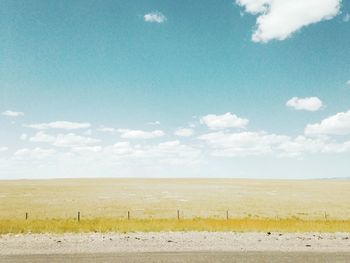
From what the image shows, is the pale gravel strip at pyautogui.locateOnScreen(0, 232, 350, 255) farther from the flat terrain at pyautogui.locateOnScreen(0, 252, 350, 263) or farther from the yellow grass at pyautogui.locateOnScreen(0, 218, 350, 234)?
the yellow grass at pyautogui.locateOnScreen(0, 218, 350, 234)

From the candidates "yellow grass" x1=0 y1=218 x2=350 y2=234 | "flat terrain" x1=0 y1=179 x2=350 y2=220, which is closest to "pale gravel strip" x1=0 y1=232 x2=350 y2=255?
"yellow grass" x1=0 y1=218 x2=350 y2=234

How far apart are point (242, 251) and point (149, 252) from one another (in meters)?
3.91

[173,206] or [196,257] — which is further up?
[196,257]

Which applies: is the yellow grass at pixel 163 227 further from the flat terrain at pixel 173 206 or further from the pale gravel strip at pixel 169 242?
the flat terrain at pixel 173 206

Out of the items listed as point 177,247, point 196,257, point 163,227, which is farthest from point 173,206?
point 196,257

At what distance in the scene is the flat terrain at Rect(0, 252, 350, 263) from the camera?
14695 millimetres

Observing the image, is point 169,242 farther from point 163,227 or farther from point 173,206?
point 173,206

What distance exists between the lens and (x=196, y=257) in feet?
50.2

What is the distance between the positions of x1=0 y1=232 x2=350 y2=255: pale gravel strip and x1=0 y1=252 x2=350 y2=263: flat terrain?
97cm

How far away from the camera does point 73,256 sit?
1552cm

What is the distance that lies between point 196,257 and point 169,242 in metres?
3.83

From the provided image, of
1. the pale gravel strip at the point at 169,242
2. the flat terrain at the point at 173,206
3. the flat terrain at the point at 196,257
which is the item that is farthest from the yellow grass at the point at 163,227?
the flat terrain at the point at 173,206

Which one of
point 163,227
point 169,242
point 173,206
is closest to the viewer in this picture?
point 169,242

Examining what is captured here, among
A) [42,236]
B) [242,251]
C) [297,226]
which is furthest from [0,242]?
[297,226]
